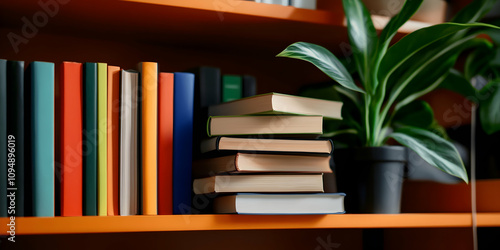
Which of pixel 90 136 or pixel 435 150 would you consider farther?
pixel 435 150

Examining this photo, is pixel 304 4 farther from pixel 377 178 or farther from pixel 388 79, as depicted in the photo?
pixel 377 178

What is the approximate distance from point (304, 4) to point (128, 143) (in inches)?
16.6

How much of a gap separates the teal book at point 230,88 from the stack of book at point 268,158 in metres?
0.06

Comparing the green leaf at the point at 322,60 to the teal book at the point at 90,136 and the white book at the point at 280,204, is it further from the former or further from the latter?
the teal book at the point at 90,136

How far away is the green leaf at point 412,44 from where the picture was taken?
0.88m

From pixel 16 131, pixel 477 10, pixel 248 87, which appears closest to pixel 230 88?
pixel 248 87

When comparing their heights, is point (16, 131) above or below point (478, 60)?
below

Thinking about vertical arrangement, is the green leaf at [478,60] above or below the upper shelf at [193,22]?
below

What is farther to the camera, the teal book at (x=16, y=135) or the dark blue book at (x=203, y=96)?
the dark blue book at (x=203, y=96)

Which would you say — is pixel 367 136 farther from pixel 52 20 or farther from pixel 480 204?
pixel 52 20

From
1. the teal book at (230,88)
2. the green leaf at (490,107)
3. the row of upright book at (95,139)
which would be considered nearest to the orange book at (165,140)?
the row of upright book at (95,139)

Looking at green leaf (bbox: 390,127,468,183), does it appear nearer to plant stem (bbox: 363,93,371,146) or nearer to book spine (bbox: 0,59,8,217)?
plant stem (bbox: 363,93,371,146)

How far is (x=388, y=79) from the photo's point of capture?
1009 millimetres

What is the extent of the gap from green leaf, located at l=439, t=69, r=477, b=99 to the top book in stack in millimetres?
305
